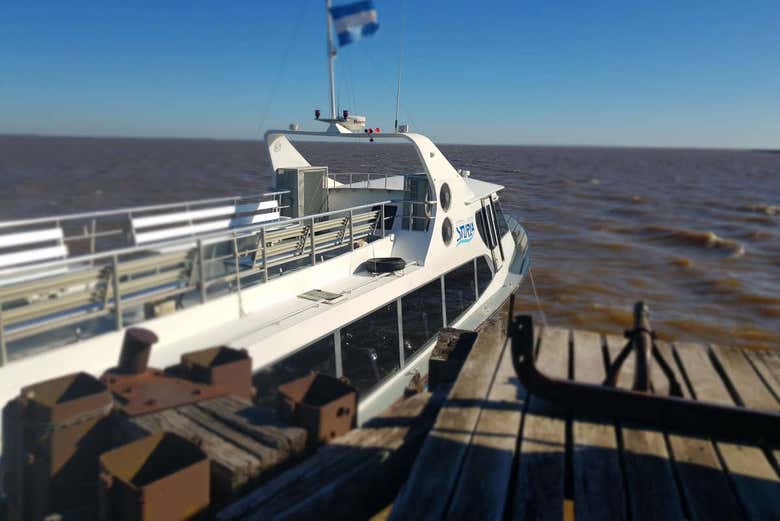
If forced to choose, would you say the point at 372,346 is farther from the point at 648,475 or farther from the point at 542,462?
the point at 648,475

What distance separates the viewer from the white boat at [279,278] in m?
2.37

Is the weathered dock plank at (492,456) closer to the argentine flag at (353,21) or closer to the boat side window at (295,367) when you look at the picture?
the boat side window at (295,367)

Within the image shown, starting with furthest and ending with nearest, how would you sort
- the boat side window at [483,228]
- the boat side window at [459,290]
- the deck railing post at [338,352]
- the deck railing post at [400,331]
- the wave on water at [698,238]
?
the wave on water at [698,238], the boat side window at [483,228], the boat side window at [459,290], the deck railing post at [400,331], the deck railing post at [338,352]

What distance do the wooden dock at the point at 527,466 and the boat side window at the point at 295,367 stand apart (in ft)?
1.28

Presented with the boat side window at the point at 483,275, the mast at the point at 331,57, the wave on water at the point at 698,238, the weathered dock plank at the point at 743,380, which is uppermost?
the mast at the point at 331,57

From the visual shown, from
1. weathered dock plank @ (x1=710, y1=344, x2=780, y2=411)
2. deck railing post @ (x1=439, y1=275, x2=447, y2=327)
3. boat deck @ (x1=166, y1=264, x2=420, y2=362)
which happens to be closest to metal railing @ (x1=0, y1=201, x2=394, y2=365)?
boat deck @ (x1=166, y1=264, x2=420, y2=362)

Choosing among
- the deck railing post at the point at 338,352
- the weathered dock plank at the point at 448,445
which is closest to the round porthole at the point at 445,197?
the deck railing post at the point at 338,352

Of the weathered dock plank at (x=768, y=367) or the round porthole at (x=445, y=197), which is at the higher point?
the round porthole at (x=445, y=197)

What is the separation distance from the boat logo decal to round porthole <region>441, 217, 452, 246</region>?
189 mm

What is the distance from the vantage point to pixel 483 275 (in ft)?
26.9

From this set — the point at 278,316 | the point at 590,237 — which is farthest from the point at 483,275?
the point at 590,237

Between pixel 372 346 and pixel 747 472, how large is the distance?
3.29 metres

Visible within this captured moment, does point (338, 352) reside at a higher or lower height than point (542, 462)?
lower

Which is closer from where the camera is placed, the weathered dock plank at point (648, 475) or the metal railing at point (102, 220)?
the weathered dock plank at point (648, 475)
